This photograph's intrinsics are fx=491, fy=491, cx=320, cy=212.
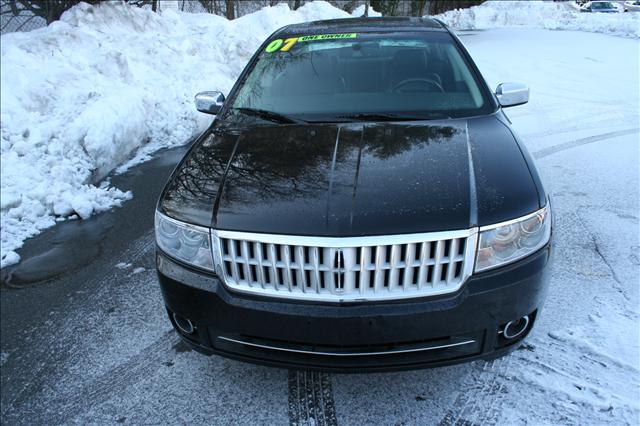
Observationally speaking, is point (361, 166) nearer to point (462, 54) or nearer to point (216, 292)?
point (216, 292)

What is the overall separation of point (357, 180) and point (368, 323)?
0.65 meters

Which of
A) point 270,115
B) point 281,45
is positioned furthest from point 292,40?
point 270,115

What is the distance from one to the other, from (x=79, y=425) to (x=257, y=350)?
100 centimetres

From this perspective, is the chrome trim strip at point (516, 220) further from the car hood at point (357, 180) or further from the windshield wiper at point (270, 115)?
the windshield wiper at point (270, 115)

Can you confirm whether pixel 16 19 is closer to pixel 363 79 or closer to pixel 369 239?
pixel 363 79

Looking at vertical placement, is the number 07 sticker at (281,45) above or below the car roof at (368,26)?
below

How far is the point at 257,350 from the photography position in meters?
2.19

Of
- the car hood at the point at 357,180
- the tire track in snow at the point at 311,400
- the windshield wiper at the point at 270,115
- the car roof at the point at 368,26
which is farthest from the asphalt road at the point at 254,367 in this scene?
the car roof at the point at 368,26

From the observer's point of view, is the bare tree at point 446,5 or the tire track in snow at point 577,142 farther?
the bare tree at point 446,5

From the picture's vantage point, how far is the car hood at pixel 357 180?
6.65ft

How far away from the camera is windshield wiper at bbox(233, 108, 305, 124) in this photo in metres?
3.01

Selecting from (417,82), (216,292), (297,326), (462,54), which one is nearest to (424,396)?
(297,326)

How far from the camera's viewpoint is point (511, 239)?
2.09m

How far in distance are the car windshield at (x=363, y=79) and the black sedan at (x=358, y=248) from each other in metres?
0.39
